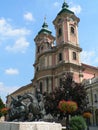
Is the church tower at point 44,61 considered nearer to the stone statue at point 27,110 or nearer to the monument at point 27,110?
the monument at point 27,110

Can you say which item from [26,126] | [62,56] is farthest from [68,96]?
[26,126]

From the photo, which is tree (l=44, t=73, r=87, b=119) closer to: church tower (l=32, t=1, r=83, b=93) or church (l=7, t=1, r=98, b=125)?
church (l=7, t=1, r=98, b=125)

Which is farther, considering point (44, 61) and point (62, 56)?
point (44, 61)

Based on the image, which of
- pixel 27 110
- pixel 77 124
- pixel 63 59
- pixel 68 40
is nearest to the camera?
pixel 27 110

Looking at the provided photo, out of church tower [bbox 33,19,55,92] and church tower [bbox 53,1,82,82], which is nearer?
church tower [bbox 53,1,82,82]

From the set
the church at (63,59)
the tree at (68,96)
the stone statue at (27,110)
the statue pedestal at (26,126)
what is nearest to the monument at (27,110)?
the stone statue at (27,110)

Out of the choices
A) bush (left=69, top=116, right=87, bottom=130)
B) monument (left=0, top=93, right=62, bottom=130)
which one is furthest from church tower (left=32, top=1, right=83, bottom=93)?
→ monument (left=0, top=93, right=62, bottom=130)

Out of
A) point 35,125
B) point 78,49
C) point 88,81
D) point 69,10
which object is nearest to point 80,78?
point 88,81

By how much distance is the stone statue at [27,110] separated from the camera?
12045 millimetres

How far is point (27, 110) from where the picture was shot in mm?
12117

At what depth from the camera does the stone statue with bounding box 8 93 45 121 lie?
12.0m

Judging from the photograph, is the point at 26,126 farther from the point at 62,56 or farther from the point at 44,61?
the point at 44,61

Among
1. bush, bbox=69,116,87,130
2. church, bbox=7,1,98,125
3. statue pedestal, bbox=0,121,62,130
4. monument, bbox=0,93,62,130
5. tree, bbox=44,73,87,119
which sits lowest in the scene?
bush, bbox=69,116,87,130

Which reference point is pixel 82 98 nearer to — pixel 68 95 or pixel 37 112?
pixel 68 95
